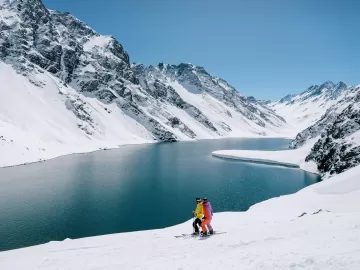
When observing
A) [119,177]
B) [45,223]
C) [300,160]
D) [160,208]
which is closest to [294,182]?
[300,160]

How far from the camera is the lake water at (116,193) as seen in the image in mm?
38688

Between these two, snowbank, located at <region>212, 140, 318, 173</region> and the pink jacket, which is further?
snowbank, located at <region>212, 140, 318, 173</region>

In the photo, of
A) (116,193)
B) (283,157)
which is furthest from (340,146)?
(116,193)

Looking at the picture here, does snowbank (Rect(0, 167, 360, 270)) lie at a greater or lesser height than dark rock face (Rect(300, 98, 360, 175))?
lesser

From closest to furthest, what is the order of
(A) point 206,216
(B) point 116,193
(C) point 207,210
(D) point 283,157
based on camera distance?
1. (A) point 206,216
2. (C) point 207,210
3. (B) point 116,193
4. (D) point 283,157

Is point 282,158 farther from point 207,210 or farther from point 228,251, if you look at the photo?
point 228,251

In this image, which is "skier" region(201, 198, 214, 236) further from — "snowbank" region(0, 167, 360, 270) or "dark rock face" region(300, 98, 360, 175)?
"dark rock face" region(300, 98, 360, 175)

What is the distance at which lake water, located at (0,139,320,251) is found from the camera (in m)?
38.7

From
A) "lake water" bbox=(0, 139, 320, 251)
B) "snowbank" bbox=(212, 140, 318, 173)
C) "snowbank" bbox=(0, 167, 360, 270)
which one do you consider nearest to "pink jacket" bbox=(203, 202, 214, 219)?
"snowbank" bbox=(0, 167, 360, 270)

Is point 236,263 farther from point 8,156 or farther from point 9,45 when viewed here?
point 9,45

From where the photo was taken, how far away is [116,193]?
56906 mm

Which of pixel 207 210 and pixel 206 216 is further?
pixel 207 210

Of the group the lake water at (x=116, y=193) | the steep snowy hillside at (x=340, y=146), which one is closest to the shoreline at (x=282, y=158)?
the steep snowy hillside at (x=340, y=146)

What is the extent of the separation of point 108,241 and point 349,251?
62.2 feet
